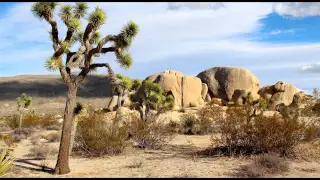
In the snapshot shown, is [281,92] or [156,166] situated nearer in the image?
[156,166]

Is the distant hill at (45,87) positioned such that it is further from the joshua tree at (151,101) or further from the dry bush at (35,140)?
the dry bush at (35,140)

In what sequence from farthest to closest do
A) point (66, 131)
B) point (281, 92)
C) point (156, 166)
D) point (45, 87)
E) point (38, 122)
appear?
point (45, 87)
point (281, 92)
point (38, 122)
point (156, 166)
point (66, 131)

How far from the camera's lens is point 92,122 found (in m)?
15.2

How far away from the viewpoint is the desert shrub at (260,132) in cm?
1253

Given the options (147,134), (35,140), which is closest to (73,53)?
(147,134)

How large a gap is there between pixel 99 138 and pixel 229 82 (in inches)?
1284

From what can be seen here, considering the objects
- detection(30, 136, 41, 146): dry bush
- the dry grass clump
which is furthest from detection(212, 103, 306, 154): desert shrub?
the dry grass clump

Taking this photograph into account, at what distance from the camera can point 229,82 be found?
149 feet

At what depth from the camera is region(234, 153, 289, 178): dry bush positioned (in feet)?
33.0

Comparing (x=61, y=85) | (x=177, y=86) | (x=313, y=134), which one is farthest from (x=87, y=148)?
(x=61, y=85)

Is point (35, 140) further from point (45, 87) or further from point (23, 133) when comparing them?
point (45, 87)

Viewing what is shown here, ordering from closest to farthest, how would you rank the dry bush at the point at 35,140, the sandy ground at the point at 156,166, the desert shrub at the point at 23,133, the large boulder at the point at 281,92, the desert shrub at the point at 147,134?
the sandy ground at the point at 156,166
the desert shrub at the point at 147,134
the dry bush at the point at 35,140
the desert shrub at the point at 23,133
the large boulder at the point at 281,92

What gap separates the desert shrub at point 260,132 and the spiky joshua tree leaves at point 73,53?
12.9 ft

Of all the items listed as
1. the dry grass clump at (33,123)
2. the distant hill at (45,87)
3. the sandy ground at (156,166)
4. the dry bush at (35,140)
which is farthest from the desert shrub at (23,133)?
the distant hill at (45,87)
